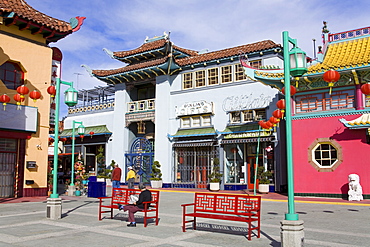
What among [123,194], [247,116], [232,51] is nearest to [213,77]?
[232,51]

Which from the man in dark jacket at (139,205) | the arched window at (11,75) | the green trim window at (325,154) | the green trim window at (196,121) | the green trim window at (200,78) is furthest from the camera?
the green trim window at (200,78)

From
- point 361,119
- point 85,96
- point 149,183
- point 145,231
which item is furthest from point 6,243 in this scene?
point 85,96

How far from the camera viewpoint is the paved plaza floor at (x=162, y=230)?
25.8 ft

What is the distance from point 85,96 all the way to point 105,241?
3327cm

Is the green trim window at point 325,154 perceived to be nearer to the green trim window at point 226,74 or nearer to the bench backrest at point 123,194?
the green trim window at point 226,74

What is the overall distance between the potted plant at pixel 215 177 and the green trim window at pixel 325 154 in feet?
21.1

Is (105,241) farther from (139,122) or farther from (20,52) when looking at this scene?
(139,122)

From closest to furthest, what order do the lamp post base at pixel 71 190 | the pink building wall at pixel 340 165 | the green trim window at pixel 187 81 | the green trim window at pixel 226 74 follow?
the pink building wall at pixel 340 165, the lamp post base at pixel 71 190, the green trim window at pixel 226 74, the green trim window at pixel 187 81

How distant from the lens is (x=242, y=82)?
24.6m

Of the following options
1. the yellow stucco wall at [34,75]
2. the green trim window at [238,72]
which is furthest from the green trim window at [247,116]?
the yellow stucco wall at [34,75]

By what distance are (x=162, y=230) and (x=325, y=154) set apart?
12.6m

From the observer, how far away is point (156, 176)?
27297 mm

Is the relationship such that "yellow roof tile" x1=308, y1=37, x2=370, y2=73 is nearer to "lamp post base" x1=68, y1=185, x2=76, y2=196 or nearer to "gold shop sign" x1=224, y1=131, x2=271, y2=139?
"gold shop sign" x1=224, y1=131, x2=271, y2=139

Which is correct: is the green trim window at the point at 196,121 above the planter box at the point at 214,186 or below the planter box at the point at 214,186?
above
